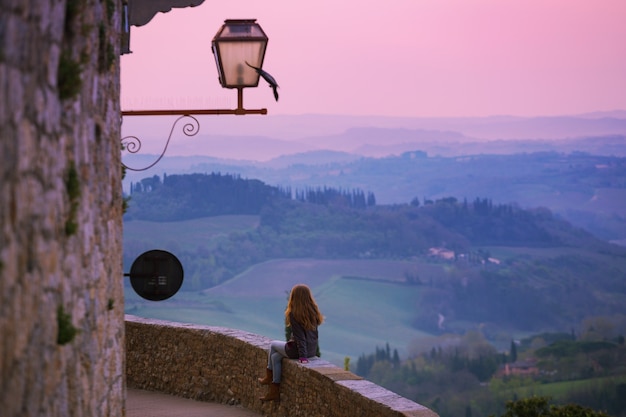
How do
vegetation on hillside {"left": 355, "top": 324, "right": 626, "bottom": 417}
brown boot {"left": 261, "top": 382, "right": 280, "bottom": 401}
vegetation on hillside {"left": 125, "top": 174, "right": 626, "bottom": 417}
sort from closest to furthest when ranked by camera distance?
brown boot {"left": 261, "top": 382, "right": 280, "bottom": 401} → vegetation on hillside {"left": 355, "top": 324, "right": 626, "bottom": 417} → vegetation on hillside {"left": 125, "top": 174, "right": 626, "bottom": 417}

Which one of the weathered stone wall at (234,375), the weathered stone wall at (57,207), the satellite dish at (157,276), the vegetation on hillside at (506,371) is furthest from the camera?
the vegetation on hillside at (506,371)

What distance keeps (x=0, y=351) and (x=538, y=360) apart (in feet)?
199

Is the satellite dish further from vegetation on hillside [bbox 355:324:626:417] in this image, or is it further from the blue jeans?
vegetation on hillside [bbox 355:324:626:417]

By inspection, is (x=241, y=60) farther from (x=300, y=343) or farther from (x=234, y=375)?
(x=234, y=375)

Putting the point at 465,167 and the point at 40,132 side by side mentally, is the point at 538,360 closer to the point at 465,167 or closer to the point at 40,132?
the point at 465,167

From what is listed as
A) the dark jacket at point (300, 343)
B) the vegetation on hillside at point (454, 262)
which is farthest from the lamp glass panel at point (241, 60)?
the vegetation on hillside at point (454, 262)

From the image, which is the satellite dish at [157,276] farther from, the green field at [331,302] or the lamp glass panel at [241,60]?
the green field at [331,302]

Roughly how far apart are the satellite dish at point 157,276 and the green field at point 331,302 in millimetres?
50168

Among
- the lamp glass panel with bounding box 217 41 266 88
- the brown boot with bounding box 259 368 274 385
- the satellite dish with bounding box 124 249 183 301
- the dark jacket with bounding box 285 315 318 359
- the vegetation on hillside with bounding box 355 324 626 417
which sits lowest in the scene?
the vegetation on hillside with bounding box 355 324 626 417

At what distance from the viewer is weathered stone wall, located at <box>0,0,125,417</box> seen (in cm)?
317

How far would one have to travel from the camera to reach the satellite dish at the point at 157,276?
8.23 m

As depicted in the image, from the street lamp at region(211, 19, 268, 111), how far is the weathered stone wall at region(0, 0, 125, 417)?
312cm

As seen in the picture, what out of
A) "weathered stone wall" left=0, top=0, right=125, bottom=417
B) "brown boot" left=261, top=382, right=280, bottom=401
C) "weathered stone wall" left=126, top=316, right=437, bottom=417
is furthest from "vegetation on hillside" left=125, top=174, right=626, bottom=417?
"weathered stone wall" left=0, top=0, right=125, bottom=417

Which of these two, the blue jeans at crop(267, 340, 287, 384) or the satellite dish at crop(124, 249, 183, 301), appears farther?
the blue jeans at crop(267, 340, 287, 384)
